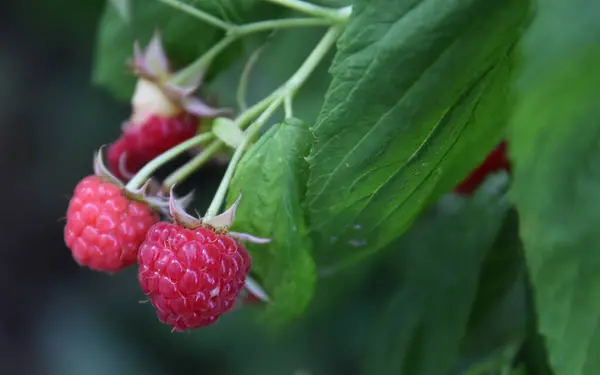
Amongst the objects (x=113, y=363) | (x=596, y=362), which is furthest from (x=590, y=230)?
(x=113, y=363)

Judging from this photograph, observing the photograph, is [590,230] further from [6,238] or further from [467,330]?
[6,238]

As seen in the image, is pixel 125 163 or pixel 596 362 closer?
pixel 596 362

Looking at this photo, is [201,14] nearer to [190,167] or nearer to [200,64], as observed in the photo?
[200,64]

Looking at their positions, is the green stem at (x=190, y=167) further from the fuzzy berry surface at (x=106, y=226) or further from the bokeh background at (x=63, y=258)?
the bokeh background at (x=63, y=258)

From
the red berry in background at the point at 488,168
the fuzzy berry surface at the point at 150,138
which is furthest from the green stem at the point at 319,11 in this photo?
the red berry in background at the point at 488,168

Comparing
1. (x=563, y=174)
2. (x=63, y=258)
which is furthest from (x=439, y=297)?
(x=63, y=258)

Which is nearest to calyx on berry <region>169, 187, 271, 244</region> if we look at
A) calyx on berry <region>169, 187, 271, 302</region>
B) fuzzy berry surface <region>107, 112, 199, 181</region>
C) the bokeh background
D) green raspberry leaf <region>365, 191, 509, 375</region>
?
calyx on berry <region>169, 187, 271, 302</region>
